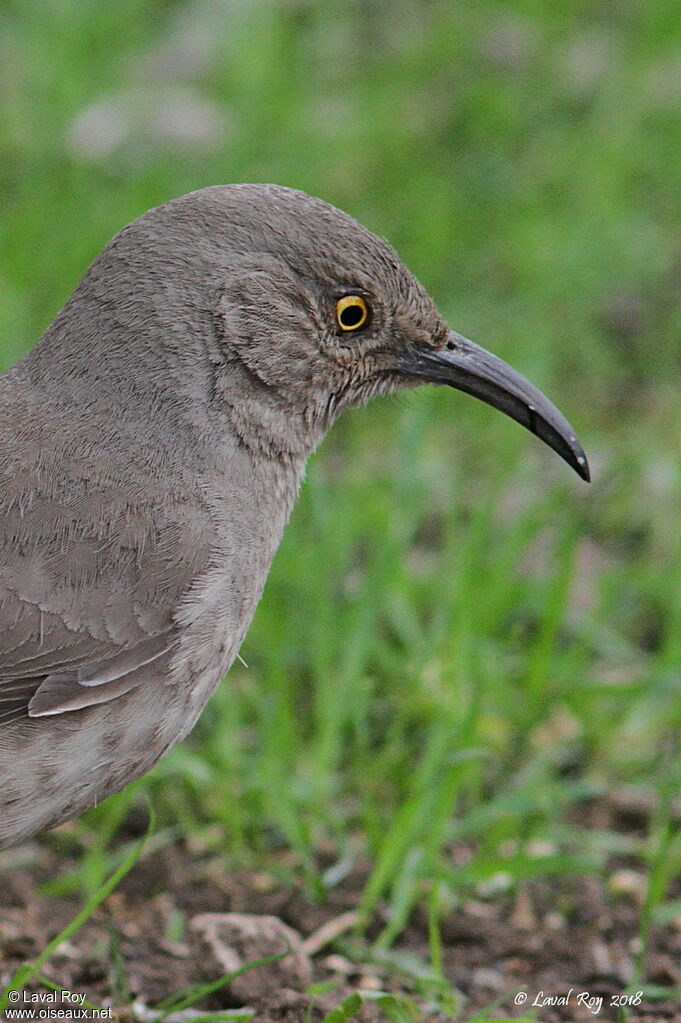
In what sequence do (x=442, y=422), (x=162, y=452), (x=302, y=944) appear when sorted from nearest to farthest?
(x=162, y=452) → (x=302, y=944) → (x=442, y=422)

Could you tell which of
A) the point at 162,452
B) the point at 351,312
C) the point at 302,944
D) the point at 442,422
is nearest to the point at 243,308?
the point at 351,312

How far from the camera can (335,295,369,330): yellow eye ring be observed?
430 cm

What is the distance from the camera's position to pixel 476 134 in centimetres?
931

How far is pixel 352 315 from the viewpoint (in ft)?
14.3

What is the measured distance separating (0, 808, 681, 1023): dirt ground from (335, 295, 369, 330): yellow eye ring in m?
1.79

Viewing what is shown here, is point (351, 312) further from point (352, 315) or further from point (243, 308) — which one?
point (243, 308)

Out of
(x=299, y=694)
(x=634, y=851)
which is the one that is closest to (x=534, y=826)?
(x=634, y=851)

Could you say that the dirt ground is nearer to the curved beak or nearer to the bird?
the bird

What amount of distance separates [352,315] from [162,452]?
72 centimetres

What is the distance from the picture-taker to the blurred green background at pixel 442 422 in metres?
5.03

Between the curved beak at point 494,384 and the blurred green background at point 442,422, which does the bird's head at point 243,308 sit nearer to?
the curved beak at point 494,384

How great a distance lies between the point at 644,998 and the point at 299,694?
1.71m

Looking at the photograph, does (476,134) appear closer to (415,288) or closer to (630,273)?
(630,273)

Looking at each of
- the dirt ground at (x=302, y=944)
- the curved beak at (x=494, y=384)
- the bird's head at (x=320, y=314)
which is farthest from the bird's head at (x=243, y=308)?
the dirt ground at (x=302, y=944)
